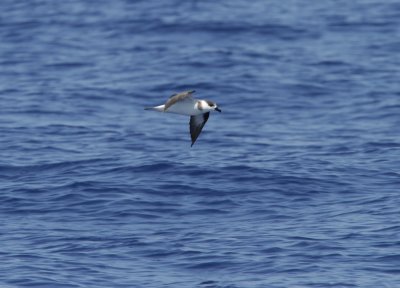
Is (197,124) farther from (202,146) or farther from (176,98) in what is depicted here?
(202,146)

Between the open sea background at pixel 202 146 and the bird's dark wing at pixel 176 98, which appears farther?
the open sea background at pixel 202 146

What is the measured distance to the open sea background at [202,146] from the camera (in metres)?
15.0

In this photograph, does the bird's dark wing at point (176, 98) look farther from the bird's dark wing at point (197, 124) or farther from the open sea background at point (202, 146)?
the open sea background at point (202, 146)

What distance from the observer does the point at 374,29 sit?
30.1m

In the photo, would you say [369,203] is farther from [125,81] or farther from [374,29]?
[374,29]

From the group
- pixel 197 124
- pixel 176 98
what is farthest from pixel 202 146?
pixel 176 98

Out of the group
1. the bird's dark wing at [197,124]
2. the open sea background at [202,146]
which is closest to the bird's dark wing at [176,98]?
the bird's dark wing at [197,124]

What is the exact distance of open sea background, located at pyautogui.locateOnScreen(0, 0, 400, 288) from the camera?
15.0m

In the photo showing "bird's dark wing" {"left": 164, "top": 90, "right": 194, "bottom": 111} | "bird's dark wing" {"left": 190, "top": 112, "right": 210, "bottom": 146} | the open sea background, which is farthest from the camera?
"bird's dark wing" {"left": 190, "top": 112, "right": 210, "bottom": 146}

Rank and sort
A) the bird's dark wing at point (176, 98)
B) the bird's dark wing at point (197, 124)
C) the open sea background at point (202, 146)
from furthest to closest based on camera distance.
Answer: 1. the bird's dark wing at point (197, 124)
2. the open sea background at point (202, 146)
3. the bird's dark wing at point (176, 98)

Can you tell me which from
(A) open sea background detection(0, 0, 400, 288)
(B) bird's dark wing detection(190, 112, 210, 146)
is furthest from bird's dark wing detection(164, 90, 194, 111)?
(A) open sea background detection(0, 0, 400, 288)

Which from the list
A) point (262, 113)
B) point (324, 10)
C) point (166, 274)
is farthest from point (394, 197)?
point (324, 10)

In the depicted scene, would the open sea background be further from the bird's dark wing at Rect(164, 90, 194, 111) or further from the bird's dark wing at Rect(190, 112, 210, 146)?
the bird's dark wing at Rect(164, 90, 194, 111)

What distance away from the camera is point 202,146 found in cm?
2078
